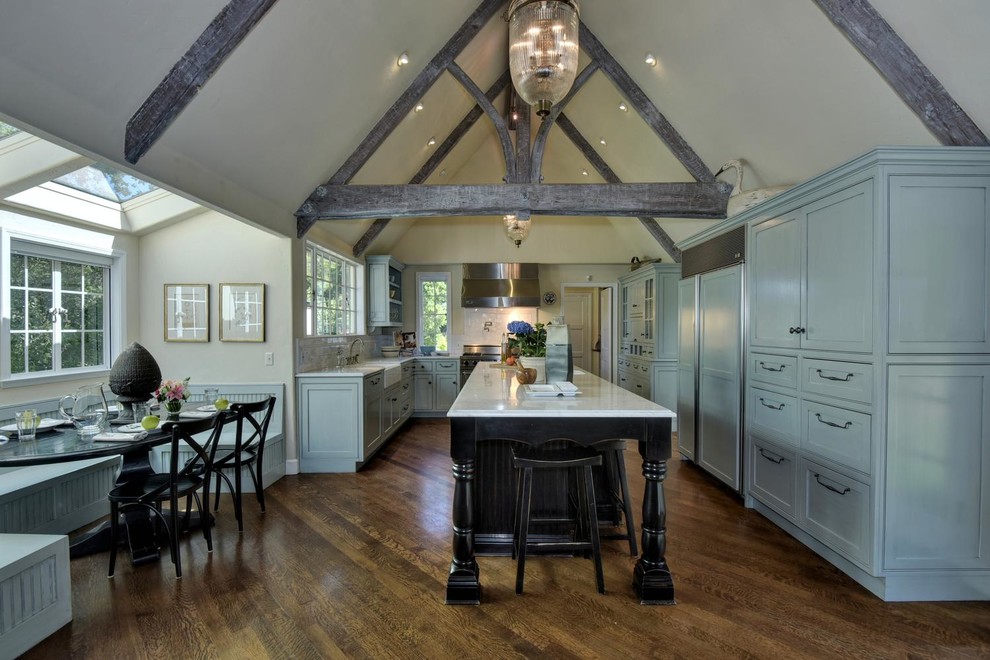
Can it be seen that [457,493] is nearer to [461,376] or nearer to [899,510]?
[899,510]

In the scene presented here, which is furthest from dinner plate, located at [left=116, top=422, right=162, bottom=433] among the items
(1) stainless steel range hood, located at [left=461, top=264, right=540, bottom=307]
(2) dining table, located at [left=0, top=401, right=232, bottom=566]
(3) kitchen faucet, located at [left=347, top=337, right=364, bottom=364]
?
(1) stainless steel range hood, located at [left=461, top=264, right=540, bottom=307]

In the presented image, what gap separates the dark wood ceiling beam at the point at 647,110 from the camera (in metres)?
4.11

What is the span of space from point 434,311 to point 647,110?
172 inches

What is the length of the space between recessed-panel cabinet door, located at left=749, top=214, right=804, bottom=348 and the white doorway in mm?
4310

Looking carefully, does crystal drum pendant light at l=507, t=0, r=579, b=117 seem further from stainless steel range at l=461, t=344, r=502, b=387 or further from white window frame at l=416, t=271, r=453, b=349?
white window frame at l=416, t=271, r=453, b=349

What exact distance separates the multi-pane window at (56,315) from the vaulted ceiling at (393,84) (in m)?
1.45

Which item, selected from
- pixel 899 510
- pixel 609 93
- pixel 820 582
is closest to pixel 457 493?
pixel 820 582

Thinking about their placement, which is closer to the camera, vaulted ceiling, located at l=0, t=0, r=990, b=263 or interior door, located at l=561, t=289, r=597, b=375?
vaulted ceiling, located at l=0, t=0, r=990, b=263

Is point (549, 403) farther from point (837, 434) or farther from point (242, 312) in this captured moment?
point (242, 312)

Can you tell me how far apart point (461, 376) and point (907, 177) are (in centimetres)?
548

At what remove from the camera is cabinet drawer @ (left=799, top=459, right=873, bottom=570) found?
89.7 inches

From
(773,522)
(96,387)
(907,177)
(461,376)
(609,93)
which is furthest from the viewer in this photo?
(461,376)

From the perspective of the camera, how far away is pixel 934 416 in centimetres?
219

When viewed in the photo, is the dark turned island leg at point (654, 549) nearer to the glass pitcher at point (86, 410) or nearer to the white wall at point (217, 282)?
the glass pitcher at point (86, 410)
